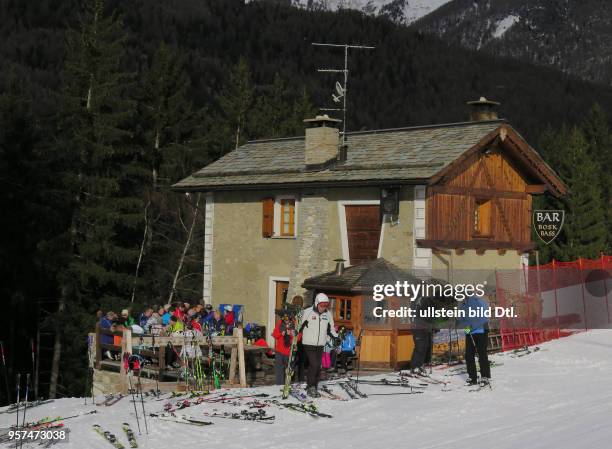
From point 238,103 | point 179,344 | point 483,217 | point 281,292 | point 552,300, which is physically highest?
point 238,103

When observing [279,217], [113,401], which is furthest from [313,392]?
[279,217]

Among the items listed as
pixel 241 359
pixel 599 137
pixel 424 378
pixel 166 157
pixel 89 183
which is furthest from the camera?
pixel 599 137

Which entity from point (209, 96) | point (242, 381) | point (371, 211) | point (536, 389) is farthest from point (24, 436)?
point (209, 96)

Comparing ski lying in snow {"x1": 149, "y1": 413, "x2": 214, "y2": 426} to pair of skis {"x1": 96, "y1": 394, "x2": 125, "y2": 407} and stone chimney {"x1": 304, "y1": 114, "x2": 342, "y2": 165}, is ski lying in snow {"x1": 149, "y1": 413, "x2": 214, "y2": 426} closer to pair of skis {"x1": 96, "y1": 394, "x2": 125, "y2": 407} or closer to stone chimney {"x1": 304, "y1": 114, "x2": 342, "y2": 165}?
pair of skis {"x1": 96, "y1": 394, "x2": 125, "y2": 407}

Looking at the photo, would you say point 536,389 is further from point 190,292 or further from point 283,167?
point 190,292

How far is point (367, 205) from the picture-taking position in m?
23.8

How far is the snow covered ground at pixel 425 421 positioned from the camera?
38.2 ft

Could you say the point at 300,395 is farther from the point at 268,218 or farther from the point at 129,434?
the point at 268,218

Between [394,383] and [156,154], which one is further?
[156,154]

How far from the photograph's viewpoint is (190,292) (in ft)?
127

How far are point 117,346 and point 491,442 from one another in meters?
11.1

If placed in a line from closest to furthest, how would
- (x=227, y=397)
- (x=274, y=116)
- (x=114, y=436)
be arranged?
(x=114, y=436)
(x=227, y=397)
(x=274, y=116)

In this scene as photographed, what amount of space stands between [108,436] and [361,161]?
13.3m

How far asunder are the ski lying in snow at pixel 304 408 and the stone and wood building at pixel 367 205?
7448 mm
